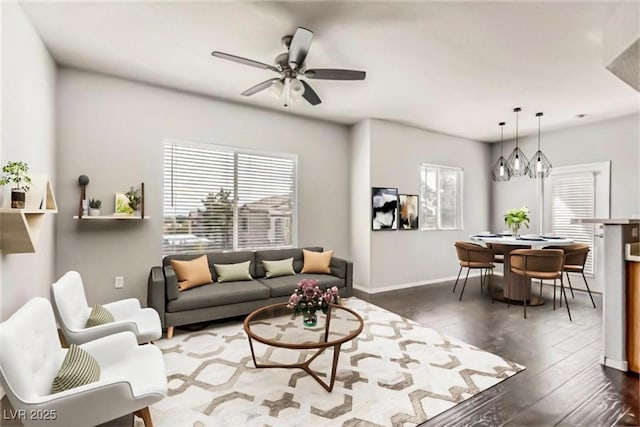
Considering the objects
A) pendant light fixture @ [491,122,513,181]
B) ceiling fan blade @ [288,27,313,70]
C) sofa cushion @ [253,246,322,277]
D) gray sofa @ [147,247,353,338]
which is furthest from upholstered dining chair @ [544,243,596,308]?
ceiling fan blade @ [288,27,313,70]

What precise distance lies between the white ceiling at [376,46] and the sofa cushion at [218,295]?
8.41 ft

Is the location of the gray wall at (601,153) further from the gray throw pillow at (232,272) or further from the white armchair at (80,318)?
the white armchair at (80,318)

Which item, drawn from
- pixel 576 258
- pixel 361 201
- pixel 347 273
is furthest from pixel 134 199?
pixel 576 258

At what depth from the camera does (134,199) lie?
381 centimetres

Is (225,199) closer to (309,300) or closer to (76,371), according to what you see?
(309,300)

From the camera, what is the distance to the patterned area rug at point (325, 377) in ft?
6.65

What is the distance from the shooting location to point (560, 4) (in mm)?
2389

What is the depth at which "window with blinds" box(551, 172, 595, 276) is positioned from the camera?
5.41 metres

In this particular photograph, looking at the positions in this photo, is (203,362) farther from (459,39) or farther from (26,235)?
(459,39)

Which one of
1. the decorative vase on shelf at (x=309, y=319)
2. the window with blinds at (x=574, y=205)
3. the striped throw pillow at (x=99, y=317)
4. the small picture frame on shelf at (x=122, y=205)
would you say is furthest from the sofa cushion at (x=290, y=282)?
the window with blinds at (x=574, y=205)

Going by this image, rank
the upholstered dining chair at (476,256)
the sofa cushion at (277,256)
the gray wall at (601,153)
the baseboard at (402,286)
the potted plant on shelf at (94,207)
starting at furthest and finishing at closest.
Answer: the baseboard at (402,286) → the gray wall at (601,153) → the upholstered dining chair at (476,256) → the sofa cushion at (277,256) → the potted plant on shelf at (94,207)

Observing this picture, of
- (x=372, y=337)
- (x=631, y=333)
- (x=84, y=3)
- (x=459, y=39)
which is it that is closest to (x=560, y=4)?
(x=459, y=39)

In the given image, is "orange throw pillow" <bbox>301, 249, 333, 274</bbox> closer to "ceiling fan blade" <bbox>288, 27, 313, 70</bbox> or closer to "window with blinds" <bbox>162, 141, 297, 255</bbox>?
"window with blinds" <bbox>162, 141, 297, 255</bbox>

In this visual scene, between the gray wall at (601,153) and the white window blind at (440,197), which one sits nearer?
the gray wall at (601,153)
